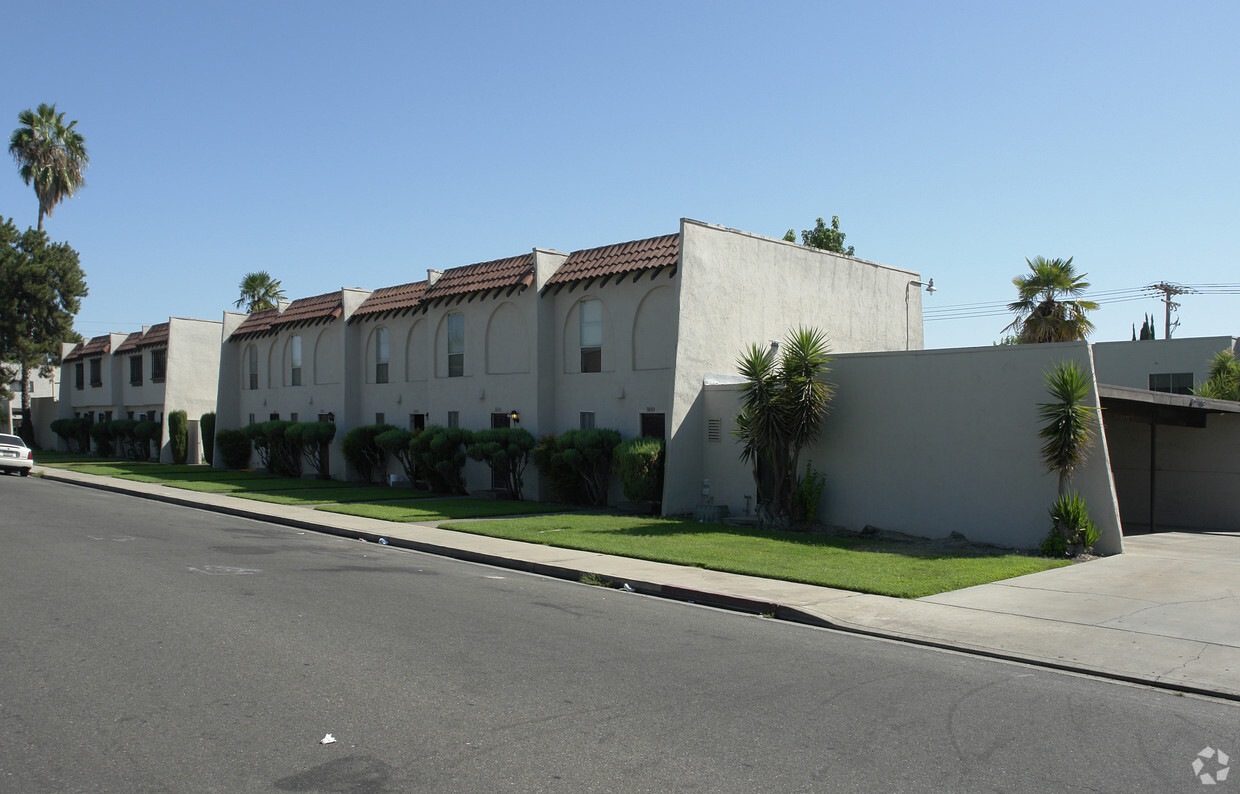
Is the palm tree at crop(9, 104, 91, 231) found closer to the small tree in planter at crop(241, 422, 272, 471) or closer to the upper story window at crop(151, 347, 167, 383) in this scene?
the upper story window at crop(151, 347, 167, 383)

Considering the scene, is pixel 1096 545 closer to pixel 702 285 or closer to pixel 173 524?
pixel 702 285

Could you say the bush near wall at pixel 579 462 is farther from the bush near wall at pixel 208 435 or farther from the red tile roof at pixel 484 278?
the bush near wall at pixel 208 435

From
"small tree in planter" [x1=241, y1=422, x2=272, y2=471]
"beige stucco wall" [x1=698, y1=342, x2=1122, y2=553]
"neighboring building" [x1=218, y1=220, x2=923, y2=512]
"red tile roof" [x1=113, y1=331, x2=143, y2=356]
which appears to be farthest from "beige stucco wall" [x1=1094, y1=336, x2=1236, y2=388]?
"red tile roof" [x1=113, y1=331, x2=143, y2=356]

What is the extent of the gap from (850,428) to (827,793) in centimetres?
1356

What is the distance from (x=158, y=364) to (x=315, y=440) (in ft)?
59.1

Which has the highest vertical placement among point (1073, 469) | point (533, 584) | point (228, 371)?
point (228, 371)

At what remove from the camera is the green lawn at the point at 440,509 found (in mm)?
20141

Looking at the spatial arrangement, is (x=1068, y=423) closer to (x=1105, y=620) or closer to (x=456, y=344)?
(x=1105, y=620)

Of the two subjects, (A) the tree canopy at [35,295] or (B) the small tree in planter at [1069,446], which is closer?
(B) the small tree in planter at [1069,446]

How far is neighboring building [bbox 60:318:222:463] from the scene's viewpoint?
42812 mm

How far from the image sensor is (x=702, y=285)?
20.6 meters

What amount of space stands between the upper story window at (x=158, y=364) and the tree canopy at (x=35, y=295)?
1197 centimetres

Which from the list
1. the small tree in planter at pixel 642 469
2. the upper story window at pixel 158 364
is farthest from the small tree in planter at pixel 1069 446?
the upper story window at pixel 158 364

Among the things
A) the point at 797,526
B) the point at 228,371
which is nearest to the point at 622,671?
the point at 797,526
